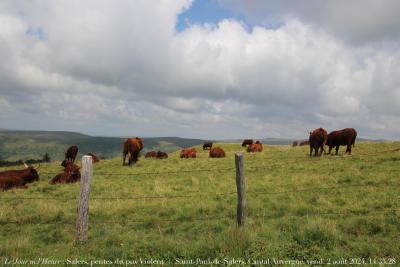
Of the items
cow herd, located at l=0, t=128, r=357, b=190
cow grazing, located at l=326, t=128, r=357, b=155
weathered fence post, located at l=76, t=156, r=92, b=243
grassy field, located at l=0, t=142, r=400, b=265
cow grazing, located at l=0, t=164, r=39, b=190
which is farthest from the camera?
cow grazing, located at l=326, t=128, r=357, b=155

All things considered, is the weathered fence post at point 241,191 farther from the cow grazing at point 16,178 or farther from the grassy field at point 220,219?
the cow grazing at point 16,178

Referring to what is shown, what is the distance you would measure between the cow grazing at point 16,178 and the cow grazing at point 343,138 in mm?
21523

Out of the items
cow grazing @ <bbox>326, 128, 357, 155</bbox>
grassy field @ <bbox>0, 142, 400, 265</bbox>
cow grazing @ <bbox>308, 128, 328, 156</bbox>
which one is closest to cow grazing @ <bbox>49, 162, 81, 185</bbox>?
grassy field @ <bbox>0, 142, 400, 265</bbox>

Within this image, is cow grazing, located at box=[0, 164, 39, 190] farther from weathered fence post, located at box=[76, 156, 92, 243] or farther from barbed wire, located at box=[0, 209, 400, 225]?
Result: weathered fence post, located at box=[76, 156, 92, 243]

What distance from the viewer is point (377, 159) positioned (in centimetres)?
2253

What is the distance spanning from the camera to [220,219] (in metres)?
11.0

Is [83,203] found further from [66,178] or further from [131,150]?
[131,150]

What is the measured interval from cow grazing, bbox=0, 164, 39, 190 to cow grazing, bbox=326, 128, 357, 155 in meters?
21.5

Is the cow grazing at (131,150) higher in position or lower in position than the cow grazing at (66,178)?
higher

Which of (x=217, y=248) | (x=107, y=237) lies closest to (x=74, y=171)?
(x=107, y=237)

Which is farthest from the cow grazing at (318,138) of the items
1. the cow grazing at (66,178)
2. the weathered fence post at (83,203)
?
the weathered fence post at (83,203)

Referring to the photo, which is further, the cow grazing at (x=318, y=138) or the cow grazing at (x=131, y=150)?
the cow grazing at (x=131, y=150)

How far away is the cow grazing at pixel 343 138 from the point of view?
2817cm

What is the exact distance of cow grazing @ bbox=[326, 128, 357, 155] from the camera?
A: 2817 centimetres
